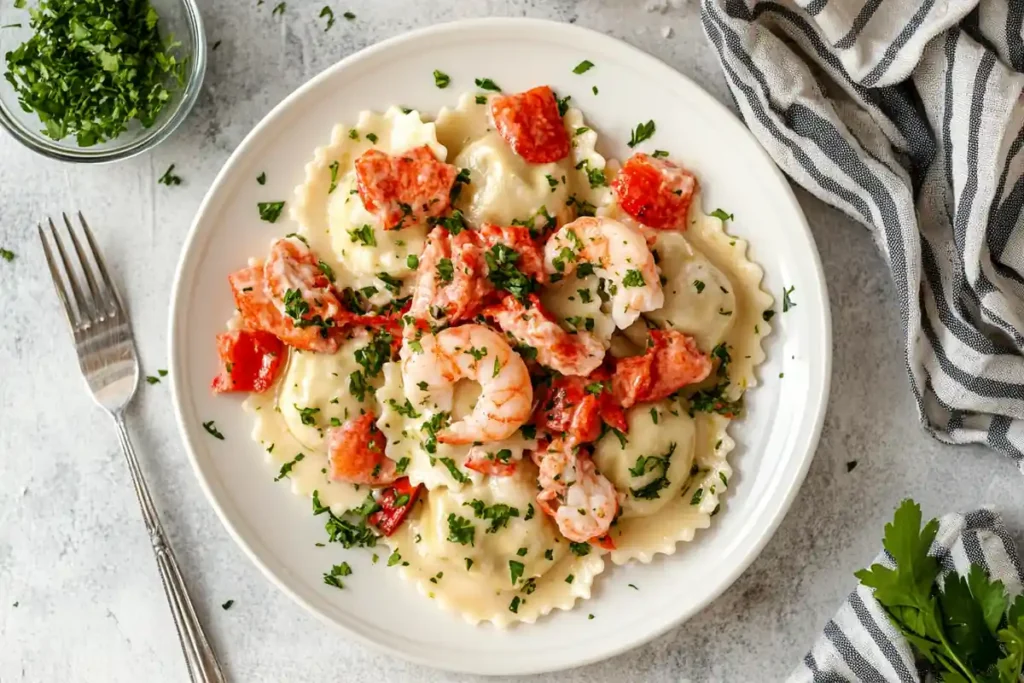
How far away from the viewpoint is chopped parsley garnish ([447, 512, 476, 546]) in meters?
4.77

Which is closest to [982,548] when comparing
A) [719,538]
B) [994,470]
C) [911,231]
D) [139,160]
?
[994,470]

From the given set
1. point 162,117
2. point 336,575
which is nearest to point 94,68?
point 162,117

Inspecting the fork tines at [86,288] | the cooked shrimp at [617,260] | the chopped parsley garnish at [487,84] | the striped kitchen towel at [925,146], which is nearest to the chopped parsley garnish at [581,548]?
the cooked shrimp at [617,260]

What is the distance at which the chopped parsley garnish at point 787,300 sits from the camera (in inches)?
188

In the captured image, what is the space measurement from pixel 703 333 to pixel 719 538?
106 cm

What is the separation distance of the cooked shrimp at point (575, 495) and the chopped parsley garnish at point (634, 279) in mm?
862

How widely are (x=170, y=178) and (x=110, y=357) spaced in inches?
41.2

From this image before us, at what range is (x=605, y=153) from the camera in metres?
4.87

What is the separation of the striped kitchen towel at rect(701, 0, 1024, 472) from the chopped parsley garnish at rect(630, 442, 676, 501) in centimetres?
133

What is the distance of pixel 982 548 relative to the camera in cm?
477

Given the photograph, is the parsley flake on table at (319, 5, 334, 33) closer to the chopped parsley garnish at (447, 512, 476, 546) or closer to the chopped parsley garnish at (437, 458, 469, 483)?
the chopped parsley garnish at (437, 458, 469, 483)

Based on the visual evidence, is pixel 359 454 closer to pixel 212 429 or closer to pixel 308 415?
pixel 308 415

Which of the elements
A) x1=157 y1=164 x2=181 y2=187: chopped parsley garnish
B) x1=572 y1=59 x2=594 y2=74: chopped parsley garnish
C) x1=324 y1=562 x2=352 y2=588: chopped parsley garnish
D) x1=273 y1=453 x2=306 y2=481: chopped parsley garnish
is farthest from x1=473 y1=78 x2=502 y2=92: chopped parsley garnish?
x1=324 y1=562 x2=352 y2=588: chopped parsley garnish

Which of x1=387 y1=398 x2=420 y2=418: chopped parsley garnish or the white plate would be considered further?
x1=387 y1=398 x2=420 y2=418: chopped parsley garnish
